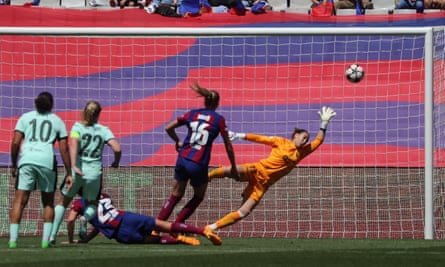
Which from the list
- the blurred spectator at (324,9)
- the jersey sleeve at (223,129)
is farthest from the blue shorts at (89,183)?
the blurred spectator at (324,9)

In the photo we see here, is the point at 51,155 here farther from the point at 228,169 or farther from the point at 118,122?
the point at 118,122

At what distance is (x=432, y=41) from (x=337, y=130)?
205 cm

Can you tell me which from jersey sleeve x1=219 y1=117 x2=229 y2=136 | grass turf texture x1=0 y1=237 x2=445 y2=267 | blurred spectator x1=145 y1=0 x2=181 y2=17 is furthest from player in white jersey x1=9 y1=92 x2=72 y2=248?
blurred spectator x1=145 y1=0 x2=181 y2=17

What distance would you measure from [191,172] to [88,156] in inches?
55.8

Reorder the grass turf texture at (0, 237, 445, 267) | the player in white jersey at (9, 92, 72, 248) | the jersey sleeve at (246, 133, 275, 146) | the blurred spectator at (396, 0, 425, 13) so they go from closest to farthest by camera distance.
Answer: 1. the grass turf texture at (0, 237, 445, 267)
2. the player in white jersey at (9, 92, 72, 248)
3. the jersey sleeve at (246, 133, 275, 146)
4. the blurred spectator at (396, 0, 425, 13)

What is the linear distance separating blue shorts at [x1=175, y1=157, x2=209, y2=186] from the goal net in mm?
3179

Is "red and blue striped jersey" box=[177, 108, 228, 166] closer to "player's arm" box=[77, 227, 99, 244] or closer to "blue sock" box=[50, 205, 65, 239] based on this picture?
"player's arm" box=[77, 227, 99, 244]

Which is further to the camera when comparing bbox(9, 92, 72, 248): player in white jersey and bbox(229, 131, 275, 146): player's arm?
bbox(229, 131, 275, 146): player's arm

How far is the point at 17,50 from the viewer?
60.6 feet

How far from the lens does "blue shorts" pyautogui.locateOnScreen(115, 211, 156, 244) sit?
46.5 ft

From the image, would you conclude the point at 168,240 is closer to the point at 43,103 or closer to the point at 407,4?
the point at 43,103

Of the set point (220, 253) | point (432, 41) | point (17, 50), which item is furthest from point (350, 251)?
point (17, 50)

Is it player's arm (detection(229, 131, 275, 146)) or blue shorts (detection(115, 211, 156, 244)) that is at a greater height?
player's arm (detection(229, 131, 275, 146))

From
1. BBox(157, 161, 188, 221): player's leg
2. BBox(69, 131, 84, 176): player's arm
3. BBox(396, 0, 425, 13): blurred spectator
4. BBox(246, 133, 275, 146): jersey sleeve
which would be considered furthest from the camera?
BBox(396, 0, 425, 13): blurred spectator
